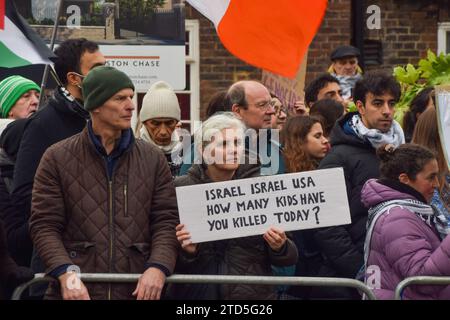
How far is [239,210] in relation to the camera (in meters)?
6.43

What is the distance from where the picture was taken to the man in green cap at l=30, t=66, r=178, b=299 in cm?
619

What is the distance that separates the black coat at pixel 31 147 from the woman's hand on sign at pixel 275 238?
1329 mm

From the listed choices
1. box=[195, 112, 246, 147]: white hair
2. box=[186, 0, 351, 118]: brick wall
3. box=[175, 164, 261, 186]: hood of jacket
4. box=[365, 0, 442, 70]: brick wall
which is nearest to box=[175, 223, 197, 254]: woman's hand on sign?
box=[175, 164, 261, 186]: hood of jacket

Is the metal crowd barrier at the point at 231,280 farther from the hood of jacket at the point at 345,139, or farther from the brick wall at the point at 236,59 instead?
the brick wall at the point at 236,59

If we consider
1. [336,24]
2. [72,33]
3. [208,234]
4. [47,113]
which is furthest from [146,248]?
[336,24]

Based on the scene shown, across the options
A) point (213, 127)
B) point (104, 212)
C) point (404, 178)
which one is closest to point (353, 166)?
point (404, 178)

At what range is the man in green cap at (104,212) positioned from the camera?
6188mm

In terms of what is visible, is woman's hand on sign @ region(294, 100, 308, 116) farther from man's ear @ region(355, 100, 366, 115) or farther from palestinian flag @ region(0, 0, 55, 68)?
palestinian flag @ region(0, 0, 55, 68)

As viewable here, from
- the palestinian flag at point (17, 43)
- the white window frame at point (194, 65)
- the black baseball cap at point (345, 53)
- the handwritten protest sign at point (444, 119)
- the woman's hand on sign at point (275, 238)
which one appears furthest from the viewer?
the white window frame at point (194, 65)

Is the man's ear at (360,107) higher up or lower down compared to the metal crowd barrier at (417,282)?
higher up

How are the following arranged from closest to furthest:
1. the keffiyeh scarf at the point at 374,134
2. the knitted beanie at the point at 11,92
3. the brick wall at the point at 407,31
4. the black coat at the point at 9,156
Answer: the black coat at the point at 9,156, the keffiyeh scarf at the point at 374,134, the knitted beanie at the point at 11,92, the brick wall at the point at 407,31

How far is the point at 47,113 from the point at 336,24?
8472 millimetres

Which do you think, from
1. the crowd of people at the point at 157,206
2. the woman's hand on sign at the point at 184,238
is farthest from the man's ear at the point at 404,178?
the woman's hand on sign at the point at 184,238

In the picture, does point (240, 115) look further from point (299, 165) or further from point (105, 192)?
point (105, 192)
